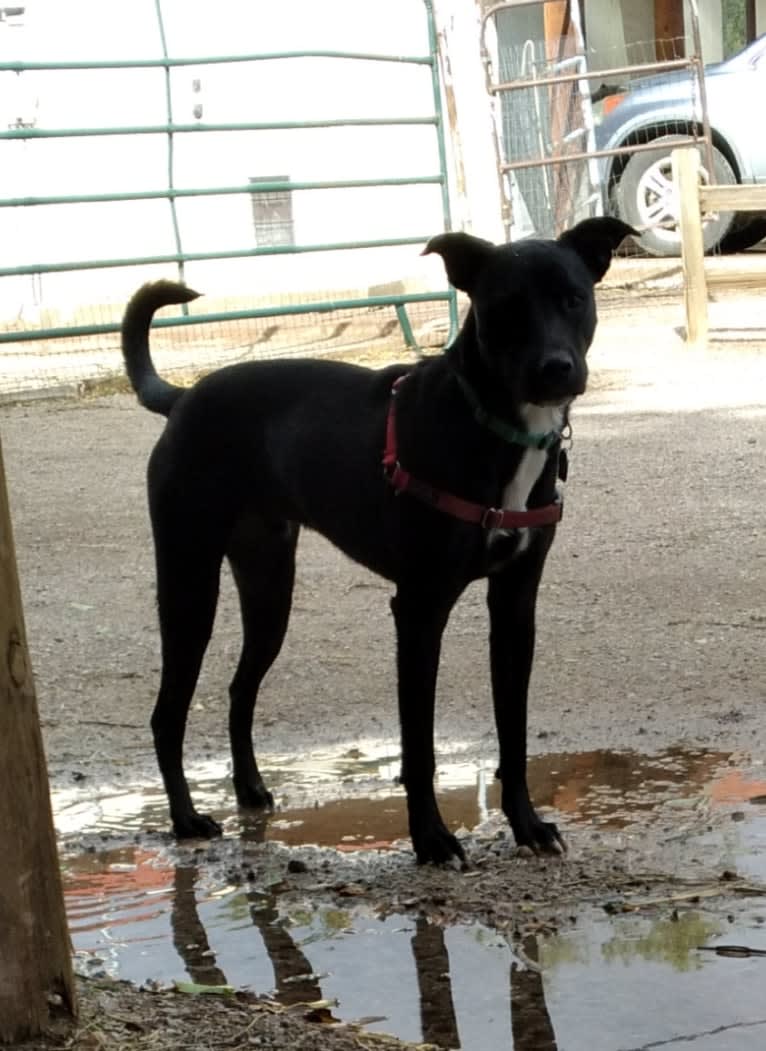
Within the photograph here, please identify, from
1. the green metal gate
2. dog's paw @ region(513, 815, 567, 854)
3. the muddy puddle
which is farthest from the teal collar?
the green metal gate

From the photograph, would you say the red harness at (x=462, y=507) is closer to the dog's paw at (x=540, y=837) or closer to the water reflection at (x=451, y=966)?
the dog's paw at (x=540, y=837)

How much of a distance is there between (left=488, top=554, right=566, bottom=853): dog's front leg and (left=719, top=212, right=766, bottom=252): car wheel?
42.5 feet

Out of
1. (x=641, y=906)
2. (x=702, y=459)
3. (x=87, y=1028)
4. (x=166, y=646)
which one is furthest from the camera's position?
(x=702, y=459)

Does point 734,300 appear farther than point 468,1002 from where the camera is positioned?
Yes

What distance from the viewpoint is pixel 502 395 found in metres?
3.79

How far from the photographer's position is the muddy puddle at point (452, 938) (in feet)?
9.93

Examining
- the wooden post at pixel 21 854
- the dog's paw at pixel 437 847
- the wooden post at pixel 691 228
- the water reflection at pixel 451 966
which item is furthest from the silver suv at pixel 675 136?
the wooden post at pixel 21 854

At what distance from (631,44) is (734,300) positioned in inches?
285

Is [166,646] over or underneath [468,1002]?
over

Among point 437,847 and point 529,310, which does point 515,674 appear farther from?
point 529,310

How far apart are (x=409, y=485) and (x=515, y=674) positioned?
57 cm

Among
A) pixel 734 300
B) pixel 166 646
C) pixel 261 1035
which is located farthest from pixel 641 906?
pixel 734 300

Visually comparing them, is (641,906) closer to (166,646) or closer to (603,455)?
(166,646)

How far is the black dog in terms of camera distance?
3783 millimetres
